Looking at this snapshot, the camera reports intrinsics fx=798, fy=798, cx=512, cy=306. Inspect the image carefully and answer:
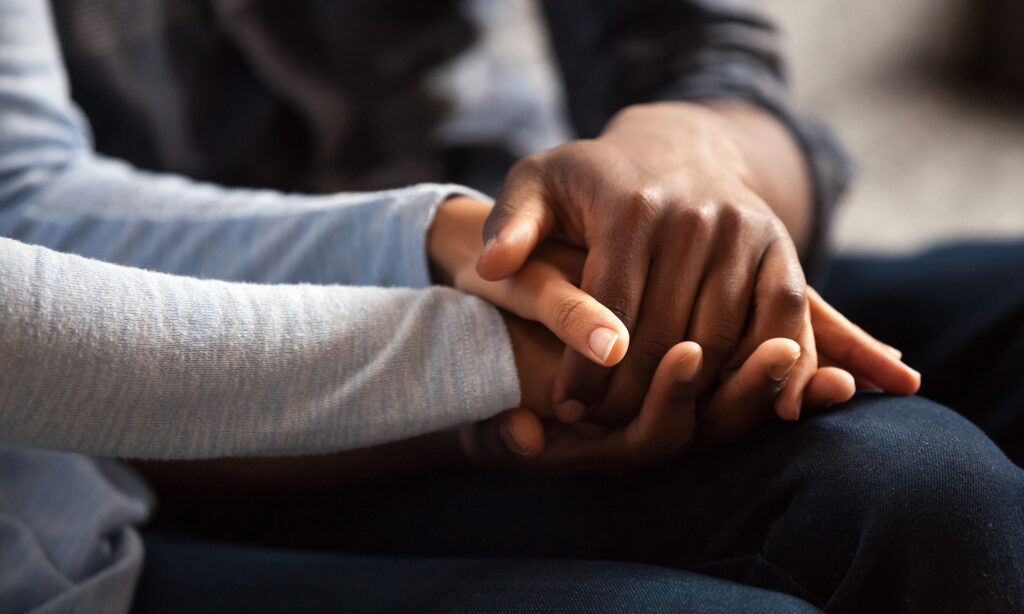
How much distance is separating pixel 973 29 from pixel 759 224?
3.45 feet

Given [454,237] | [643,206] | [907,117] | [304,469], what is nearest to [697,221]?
[643,206]

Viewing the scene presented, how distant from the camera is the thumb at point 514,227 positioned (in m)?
0.34

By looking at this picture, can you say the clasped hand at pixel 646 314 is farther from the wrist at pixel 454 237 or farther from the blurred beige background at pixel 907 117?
the blurred beige background at pixel 907 117

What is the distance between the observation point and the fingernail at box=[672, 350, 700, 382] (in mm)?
331

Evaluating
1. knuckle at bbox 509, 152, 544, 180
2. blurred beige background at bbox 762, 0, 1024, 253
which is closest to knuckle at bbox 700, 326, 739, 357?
knuckle at bbox 509, 152, 544, 180

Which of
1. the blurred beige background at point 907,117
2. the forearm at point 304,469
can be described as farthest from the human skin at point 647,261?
the blurred beige background at point 907,117

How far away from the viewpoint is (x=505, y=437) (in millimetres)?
385

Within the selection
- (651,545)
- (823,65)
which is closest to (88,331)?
(651,545)

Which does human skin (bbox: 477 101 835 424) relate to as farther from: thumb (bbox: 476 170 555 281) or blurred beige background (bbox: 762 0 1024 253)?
blurred beige background (bbox: 762 0 1024 253)

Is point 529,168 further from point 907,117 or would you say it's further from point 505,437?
point 907,117

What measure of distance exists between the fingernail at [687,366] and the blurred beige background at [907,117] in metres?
0.60

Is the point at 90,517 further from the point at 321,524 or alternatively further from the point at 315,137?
the point at 315,137

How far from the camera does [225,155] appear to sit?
68cm

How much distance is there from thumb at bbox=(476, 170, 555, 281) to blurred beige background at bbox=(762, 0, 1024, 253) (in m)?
0.59
